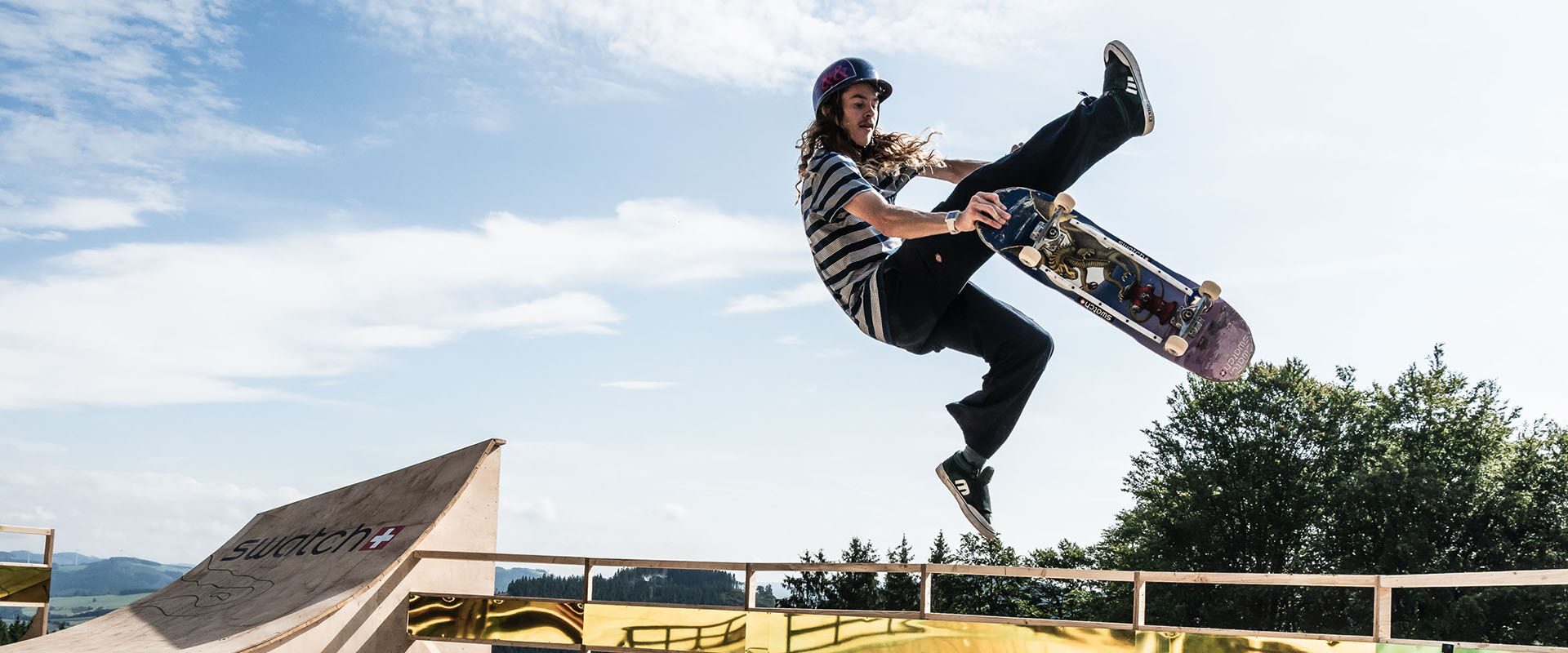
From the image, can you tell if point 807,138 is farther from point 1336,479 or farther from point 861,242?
point 1336,479

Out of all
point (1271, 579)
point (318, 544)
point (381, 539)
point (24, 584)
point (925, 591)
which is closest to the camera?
point (1271, 579)

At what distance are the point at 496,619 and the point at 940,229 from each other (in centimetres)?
637

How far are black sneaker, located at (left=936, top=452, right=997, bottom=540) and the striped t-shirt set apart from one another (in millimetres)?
691

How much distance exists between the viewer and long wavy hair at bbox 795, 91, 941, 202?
5238 millimetres

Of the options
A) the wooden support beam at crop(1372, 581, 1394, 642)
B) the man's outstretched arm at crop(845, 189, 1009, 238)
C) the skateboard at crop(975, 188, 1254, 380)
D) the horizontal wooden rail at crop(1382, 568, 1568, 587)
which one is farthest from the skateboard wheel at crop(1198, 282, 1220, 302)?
the wooden support beam at crop(1372, 581, 1394, 642)

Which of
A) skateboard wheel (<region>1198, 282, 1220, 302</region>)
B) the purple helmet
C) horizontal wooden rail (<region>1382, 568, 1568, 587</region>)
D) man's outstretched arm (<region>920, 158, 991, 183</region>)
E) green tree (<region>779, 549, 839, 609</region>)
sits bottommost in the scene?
green tree (<region>779, 549, 839, 609</region>)

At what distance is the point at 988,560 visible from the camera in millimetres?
40188

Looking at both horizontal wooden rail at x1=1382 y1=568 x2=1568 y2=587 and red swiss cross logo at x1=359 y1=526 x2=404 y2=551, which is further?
red swiss cross logo at x1=359 y1=526 x2=404 y2=551

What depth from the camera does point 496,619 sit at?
934 centimetres

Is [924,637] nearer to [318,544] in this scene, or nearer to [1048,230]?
[1048,230]

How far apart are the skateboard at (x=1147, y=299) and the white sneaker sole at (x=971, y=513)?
1011mm

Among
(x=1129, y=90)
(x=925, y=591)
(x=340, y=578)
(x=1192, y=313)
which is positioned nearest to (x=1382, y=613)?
(x=1192, y=313)

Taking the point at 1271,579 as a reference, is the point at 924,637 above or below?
below

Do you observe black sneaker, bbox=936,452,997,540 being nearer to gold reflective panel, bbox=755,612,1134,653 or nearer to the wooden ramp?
gold reflective panel, bbox=755,612,1134,653
